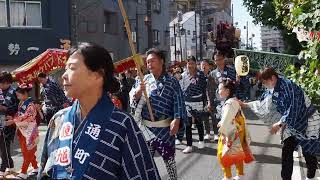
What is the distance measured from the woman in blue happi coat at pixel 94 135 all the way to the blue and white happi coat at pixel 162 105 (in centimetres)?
315

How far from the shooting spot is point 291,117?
20.2ft

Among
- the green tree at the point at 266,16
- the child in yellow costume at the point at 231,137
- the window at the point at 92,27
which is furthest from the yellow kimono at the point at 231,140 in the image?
the window at the point at 92,27

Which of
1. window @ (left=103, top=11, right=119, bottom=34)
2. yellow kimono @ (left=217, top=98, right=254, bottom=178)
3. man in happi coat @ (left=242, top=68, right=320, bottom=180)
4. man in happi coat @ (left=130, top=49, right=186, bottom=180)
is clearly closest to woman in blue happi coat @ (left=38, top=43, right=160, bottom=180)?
man in happi coat @ (left=130, top=49, right=186, bottom=180)

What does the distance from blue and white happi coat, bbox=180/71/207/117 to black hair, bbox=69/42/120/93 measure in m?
7.96

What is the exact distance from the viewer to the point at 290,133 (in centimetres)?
620

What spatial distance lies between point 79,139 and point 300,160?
673 centimetres

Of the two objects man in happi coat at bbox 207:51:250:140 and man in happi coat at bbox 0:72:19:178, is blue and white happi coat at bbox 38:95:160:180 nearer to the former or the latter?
man in happi coat at bbox 0:72:19:178

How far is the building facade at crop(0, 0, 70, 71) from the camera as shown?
80.6 feet

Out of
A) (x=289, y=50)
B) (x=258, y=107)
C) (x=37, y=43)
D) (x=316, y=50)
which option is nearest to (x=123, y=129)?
(x=316, y=50)

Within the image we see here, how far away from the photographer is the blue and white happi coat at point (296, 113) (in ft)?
20.2

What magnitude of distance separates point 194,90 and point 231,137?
4167 millimetres

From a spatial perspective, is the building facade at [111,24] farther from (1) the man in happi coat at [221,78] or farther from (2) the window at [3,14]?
(1) the man in happi coat at [221,78]

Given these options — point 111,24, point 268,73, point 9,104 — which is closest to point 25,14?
point 111,24

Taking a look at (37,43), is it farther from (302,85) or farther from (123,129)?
(123,129)
